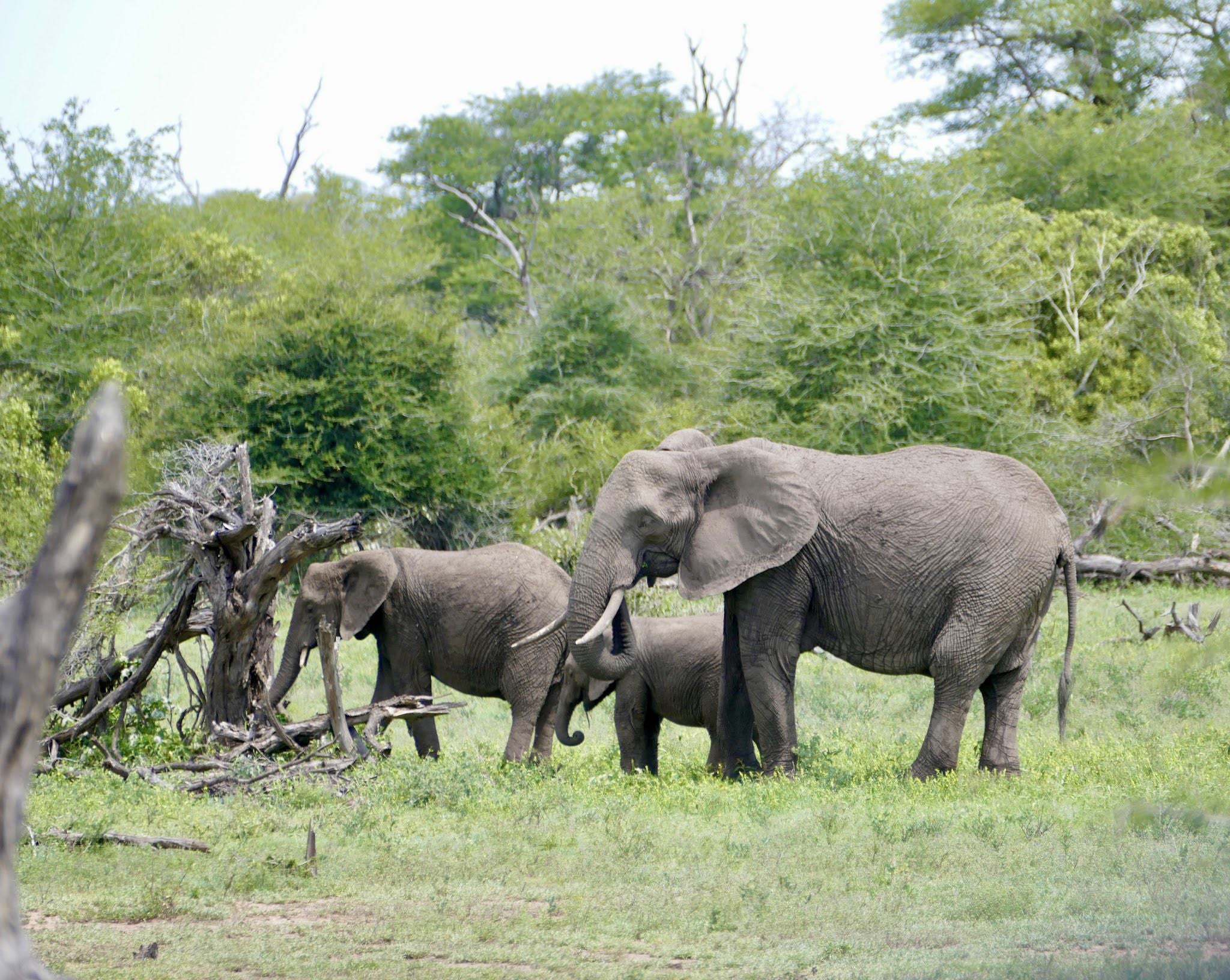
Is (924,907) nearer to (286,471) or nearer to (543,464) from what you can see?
(286,471)

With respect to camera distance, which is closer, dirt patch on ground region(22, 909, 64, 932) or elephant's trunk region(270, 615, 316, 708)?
dirt patch on ground region(22, 909, 64, 932)

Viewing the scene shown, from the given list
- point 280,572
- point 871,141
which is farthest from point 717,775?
point 871,141

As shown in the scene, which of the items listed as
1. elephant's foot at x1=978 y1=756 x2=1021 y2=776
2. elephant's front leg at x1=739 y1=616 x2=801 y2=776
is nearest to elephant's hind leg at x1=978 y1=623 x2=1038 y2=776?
elephant's foot at x1=978 y1=756 x2=1021 y2=776

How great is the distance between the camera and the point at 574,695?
11.2 meters

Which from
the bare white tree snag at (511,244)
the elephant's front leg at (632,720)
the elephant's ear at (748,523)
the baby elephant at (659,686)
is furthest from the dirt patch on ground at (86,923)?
the bare white tree snag at (511,244)

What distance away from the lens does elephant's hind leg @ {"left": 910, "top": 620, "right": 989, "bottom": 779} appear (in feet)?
30.2

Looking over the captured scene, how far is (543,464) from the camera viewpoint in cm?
2694

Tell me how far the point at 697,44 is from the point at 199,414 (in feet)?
109

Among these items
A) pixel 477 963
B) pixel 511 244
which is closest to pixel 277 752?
pixel 477 963

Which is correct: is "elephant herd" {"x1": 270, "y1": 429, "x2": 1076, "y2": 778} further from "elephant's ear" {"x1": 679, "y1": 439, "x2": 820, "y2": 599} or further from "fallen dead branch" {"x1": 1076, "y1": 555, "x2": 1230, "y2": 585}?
"fallen dead branch" {"x1": 1076, "y1": 555, "x2": 1230, "y2": 585}

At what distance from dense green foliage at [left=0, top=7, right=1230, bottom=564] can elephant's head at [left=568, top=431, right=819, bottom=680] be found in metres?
9.13

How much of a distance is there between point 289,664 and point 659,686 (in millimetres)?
2849

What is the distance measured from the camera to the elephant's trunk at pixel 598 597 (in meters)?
9.11

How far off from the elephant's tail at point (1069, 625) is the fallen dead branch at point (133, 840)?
18.9 feet
